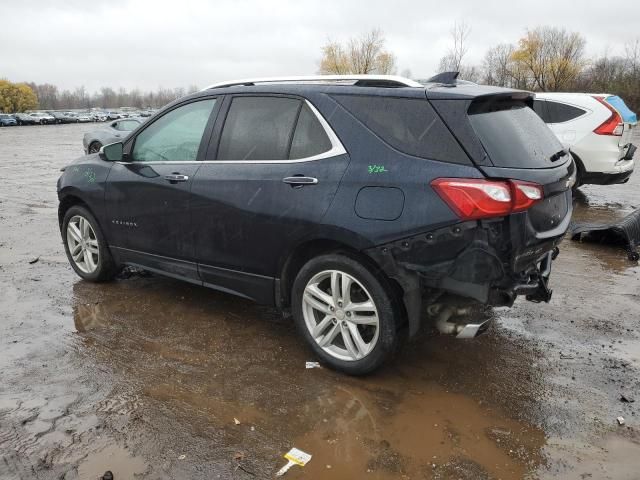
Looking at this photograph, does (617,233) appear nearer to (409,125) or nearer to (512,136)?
(512,136)

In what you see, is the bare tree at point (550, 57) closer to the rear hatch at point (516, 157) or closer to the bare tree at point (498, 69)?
the bare tree at point (498, 69)

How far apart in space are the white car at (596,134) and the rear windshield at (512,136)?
548 centimetres

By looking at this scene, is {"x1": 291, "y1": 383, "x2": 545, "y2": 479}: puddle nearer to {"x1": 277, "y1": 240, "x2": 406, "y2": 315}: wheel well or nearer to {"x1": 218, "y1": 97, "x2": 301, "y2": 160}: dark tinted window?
{"x1": 277, "y1": 240, "x2": 406, "y2": 315}: wheel well

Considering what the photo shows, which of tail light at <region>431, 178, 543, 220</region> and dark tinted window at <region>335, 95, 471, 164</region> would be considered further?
dark tinted window at <region>335, 95, 471, 164</region>

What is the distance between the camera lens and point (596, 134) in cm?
874

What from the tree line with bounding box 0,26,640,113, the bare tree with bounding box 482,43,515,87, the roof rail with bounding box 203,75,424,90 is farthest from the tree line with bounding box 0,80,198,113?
the roof rail with bounding box 203,75,424,90

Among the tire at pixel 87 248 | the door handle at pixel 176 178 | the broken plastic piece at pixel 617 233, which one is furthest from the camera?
the broken plastic piece at pixel 617 233

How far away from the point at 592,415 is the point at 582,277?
2734 millimetres

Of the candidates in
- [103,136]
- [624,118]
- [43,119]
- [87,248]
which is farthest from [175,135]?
[43,119]

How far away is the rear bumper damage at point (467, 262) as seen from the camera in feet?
9.87

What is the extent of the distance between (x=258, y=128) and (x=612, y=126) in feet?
22.9

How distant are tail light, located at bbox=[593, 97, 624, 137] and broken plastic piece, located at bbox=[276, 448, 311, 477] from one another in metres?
7.97

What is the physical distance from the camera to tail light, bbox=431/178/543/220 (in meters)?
2.97

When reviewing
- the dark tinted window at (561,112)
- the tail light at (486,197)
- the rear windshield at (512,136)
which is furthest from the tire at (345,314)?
the dark tinted window at (561,112)
